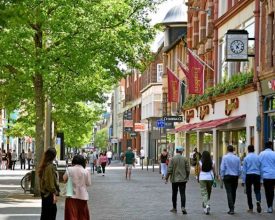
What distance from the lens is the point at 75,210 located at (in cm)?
1261

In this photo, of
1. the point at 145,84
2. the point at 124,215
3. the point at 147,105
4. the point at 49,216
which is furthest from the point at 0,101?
the point at 145,84

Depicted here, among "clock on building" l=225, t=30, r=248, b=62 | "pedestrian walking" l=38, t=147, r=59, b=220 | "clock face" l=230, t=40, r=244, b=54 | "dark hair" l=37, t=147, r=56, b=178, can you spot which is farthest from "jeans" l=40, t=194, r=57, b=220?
→ "clock face" l=230, t=40, r=244, b=54

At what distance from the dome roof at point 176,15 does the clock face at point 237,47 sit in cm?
3462

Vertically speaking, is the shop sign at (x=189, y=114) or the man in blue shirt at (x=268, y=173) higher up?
the shop sign at (x=189, y=114)

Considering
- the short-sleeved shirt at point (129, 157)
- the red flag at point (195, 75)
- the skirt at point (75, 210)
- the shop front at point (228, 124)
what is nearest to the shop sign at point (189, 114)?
the shop front at point (228, 124)

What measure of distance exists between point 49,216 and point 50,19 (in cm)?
1046

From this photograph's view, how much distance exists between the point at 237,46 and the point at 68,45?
11145 millimetres

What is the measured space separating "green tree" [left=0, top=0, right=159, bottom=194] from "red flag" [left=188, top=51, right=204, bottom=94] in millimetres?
12715

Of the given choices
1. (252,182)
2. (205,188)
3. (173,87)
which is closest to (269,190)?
(252,182)

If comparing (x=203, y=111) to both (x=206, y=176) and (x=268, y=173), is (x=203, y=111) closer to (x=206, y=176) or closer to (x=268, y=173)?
(x=268, y=173)

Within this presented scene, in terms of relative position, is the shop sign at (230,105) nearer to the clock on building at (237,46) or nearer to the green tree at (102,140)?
the clock on building at (237,46)

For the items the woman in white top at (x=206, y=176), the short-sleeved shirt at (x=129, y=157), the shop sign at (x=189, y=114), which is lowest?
the woman in white top at (x=206, y=176)

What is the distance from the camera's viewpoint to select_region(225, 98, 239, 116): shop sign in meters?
35.2

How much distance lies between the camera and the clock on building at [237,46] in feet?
102
